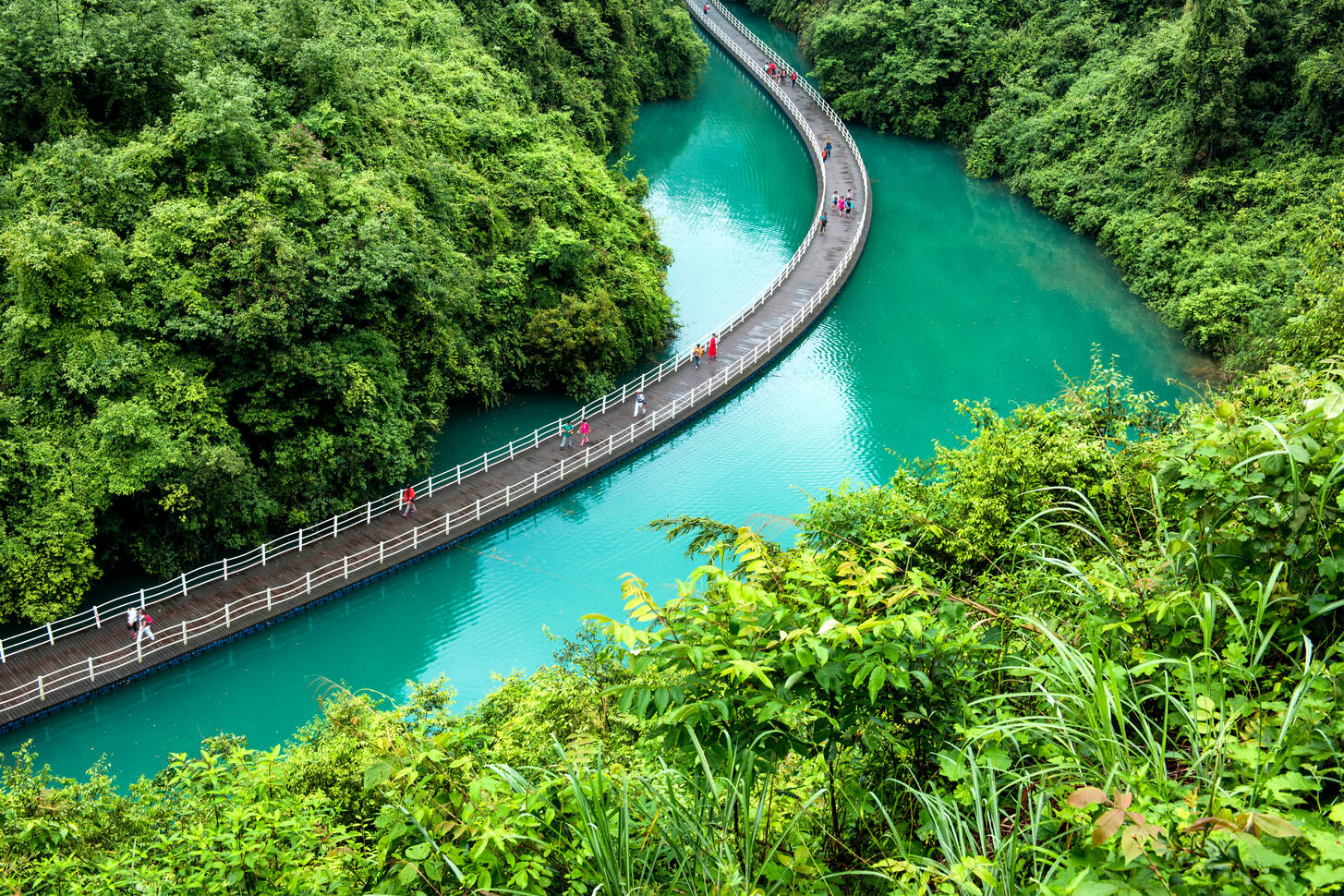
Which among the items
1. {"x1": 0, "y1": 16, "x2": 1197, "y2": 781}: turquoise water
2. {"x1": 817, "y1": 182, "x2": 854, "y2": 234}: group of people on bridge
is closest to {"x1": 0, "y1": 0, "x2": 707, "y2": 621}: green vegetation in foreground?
{"x1": 0, "y1": 16, "x2": 1197, "y2": 781}: turquoise water

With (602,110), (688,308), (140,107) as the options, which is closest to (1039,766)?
(140,107)

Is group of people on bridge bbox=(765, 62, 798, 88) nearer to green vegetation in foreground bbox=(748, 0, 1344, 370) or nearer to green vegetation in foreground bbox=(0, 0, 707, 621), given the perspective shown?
green vegetation in foreground bbox=(748, 0, 1344, 370)

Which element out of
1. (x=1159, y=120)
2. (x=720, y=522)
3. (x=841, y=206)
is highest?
(x=1159, y=120)

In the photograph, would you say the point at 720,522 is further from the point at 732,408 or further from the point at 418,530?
the point at 732,408

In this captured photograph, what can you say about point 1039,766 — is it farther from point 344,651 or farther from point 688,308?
point 688,308

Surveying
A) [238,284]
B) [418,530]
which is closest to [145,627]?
[418,530]
